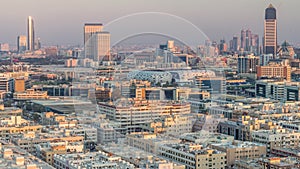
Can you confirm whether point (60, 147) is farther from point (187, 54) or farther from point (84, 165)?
point (187, 54)

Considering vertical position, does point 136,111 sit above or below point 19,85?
below

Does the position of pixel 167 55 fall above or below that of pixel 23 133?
above

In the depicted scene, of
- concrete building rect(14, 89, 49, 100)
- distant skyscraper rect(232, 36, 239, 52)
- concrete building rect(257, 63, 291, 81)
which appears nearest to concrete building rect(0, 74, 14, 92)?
concrete building rect(14, 89, 49, 100)

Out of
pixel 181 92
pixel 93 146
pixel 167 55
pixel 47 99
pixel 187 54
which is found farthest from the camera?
pixel 187 54

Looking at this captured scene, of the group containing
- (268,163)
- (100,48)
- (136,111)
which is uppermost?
(100,48)

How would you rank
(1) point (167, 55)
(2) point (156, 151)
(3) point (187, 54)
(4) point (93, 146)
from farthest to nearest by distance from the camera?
(3) point (187, 54), (1) point (167, 55), (4) point (93, 146), (2) point (156, 151)

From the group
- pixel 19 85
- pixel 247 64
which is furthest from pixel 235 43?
pixel 19 85

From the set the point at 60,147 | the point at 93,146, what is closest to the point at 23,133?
the point at 93,146

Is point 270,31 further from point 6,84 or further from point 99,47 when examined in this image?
point 6,84

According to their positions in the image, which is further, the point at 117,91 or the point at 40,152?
the point at 117,91
